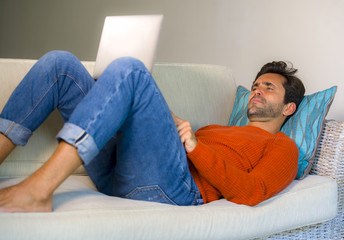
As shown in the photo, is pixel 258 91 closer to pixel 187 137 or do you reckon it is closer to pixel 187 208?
pixel 187 137

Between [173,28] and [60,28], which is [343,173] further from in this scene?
[60,28]

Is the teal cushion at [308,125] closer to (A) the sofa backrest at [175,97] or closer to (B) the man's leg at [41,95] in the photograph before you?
(A) the sofa backrest at [175,97]

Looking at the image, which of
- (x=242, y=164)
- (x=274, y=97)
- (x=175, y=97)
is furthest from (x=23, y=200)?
(x=274, y=97)

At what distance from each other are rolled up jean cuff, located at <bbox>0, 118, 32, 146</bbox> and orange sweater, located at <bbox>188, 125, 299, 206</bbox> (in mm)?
524

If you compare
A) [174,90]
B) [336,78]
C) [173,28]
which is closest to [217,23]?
[173,28]

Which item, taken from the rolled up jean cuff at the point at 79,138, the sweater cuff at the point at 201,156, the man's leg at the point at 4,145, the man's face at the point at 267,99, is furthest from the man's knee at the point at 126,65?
the man's face at the point at 267,99

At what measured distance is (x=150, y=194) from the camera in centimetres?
128

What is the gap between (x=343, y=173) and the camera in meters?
1.66

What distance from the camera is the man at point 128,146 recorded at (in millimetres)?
1048

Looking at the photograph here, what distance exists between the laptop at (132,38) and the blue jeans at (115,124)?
151 millimetres

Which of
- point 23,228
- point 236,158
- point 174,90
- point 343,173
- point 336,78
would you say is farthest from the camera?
point 336,78

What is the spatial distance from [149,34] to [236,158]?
1.71 ft

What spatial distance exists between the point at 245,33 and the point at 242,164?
1.51 meters

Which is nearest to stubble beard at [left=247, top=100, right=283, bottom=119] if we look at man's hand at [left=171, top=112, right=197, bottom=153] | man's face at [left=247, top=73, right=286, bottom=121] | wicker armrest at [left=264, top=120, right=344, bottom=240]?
man's face at [left=247, top=73, right=286, bottom=121]
